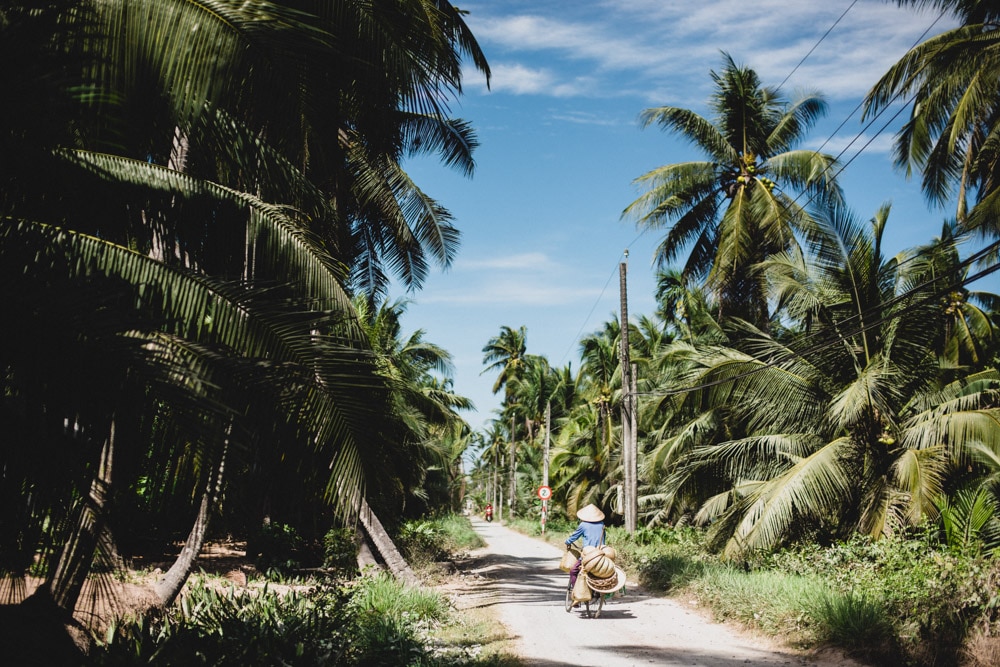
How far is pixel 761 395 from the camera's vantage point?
13.7 m

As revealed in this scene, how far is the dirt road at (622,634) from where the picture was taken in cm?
798

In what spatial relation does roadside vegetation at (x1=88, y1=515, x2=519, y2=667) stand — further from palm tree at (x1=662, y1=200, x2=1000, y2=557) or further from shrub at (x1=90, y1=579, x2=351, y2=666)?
palm tree at (x1=662, y1=200, x2=1000, y2=557)

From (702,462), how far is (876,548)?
529cm

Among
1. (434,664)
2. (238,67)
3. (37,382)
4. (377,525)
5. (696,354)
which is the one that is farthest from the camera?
(696,354)

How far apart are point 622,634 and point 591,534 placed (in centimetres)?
240

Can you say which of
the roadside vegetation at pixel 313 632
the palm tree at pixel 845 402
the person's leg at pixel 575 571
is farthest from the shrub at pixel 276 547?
the palm tree at pixel 845 402

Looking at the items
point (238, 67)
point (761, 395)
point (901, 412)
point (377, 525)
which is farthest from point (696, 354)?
point (238, 67)

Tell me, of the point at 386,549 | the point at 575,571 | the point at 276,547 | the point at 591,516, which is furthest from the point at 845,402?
the point at 276,547

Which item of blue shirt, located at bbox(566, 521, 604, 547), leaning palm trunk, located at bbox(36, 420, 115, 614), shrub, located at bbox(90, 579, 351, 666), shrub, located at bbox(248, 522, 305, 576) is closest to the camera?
leaning palm trunk, located at bbox(36, 420, 115, 614)

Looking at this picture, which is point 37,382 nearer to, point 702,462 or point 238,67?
point 238,67

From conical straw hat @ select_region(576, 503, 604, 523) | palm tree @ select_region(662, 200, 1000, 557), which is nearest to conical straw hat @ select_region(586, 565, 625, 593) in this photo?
conical straw hat @ select_region(576, 503, 604, 523)

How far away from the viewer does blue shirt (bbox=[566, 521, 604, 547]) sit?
1184 centimetres

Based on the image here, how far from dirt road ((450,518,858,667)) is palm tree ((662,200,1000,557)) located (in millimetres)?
2060

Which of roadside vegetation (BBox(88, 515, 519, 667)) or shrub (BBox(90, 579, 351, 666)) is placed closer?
shrub (BBox(90, 579, 351, 666))
